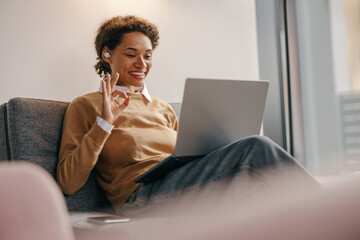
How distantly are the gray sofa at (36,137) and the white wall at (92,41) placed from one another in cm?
36

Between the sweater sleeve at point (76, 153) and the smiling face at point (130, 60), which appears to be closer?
the sweater sleeve at point (76, 153)

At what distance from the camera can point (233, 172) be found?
120cm

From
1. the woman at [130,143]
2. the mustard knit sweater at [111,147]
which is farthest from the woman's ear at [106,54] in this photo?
the mustard knit sweater at [111,147]

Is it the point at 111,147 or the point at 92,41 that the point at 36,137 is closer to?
the point at 111,147

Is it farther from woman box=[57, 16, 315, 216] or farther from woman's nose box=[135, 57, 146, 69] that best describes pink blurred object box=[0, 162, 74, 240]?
woman's nose box=[135, 57, 146, 69]

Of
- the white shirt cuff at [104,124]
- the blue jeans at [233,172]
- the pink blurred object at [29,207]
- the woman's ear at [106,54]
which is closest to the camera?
the pink blurred object at [29,207]

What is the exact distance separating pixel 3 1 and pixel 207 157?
45.5 inches

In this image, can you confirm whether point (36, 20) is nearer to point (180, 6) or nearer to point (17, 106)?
A: point (17, 106)

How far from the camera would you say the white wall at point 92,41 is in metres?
1.80

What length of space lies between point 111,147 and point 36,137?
0.28 m

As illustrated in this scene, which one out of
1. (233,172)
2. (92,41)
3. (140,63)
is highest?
(92,41)

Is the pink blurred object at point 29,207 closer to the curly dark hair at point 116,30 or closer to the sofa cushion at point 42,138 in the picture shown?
the sofa cushion at point 42,138

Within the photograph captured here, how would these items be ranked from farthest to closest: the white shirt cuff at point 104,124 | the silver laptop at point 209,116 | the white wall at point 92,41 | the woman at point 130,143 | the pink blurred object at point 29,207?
the white wall at point 92,41
the white shirt cuff at point 104,124
the silver laptop at point 209,116
the woman at point 130,143
the pink blurred object at point 29,207

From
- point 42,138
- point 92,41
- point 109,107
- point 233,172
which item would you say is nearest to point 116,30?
point 92,41
